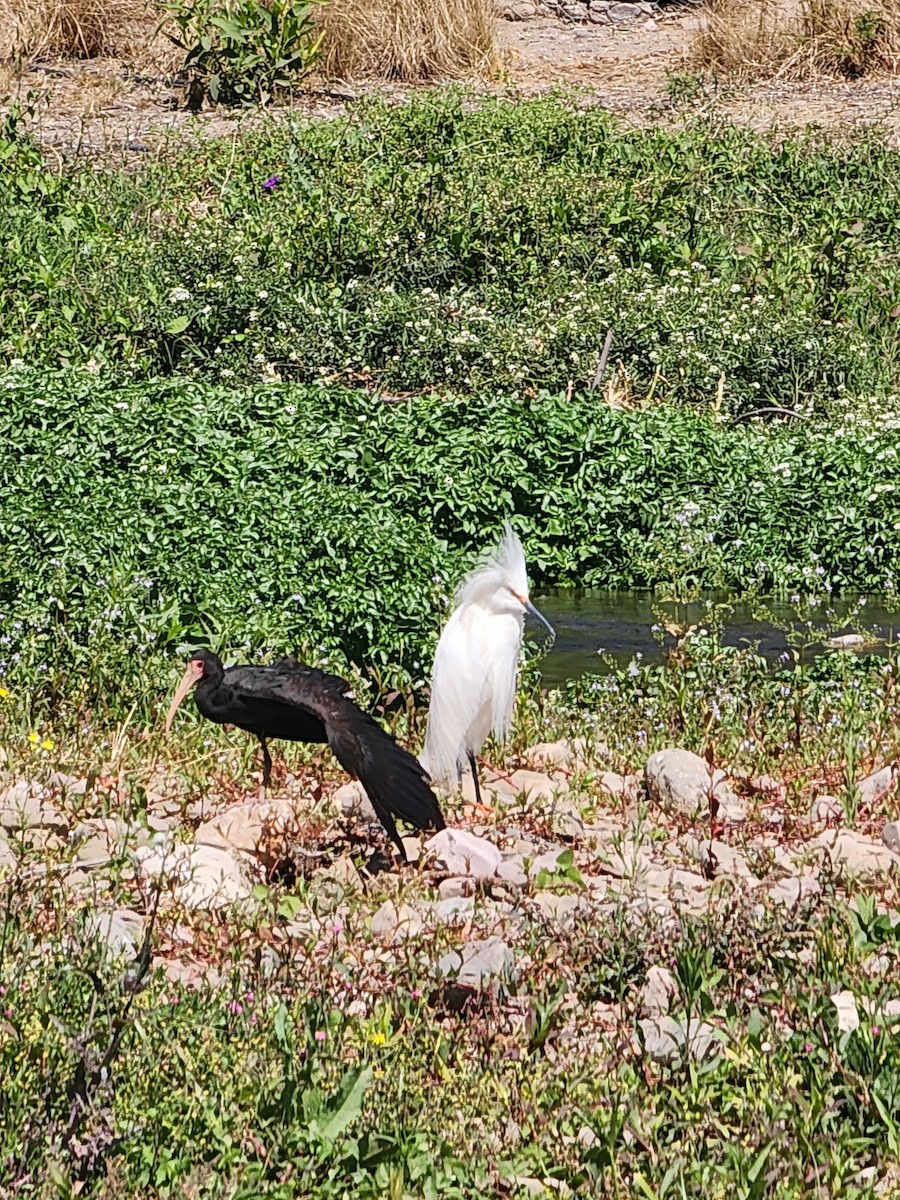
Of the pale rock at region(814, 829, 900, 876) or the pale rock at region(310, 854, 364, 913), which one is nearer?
the pale rock at region(310, 854, 364, 913)

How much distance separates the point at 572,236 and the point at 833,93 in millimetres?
4814

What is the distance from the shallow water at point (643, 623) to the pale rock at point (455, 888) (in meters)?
2.95

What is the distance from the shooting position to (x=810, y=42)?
15.8 meters

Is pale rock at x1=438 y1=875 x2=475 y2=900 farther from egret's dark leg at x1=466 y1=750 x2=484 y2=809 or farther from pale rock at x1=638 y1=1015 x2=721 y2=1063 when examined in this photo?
pale rock at x1=638 y1=1015 x2=721 y2=1063

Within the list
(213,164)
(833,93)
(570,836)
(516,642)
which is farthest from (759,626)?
(833,93)

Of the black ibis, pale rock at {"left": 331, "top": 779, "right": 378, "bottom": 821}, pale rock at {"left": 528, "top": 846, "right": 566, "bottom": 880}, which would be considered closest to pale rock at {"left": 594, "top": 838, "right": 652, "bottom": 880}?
pale rock at {"left": 528, "top": 846, "right": 566, "bottom": 880}

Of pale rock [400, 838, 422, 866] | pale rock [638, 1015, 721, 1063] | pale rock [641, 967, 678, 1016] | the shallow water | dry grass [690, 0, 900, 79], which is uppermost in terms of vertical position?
dry grass [690, 0, 900, 79]

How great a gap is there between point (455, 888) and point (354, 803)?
656mm

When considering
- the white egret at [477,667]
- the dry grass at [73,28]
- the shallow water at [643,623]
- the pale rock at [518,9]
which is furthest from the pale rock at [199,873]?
the pale rock at [518,9]

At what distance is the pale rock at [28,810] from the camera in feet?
14.8

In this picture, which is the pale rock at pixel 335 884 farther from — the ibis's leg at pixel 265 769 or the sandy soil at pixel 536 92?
the sandy soil at pixel 536 92

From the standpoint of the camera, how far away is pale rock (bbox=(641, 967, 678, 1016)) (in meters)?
3.63

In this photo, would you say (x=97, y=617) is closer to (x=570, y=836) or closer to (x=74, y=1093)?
(x=570, y=836)

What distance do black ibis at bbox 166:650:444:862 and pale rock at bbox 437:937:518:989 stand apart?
1.65 feet
